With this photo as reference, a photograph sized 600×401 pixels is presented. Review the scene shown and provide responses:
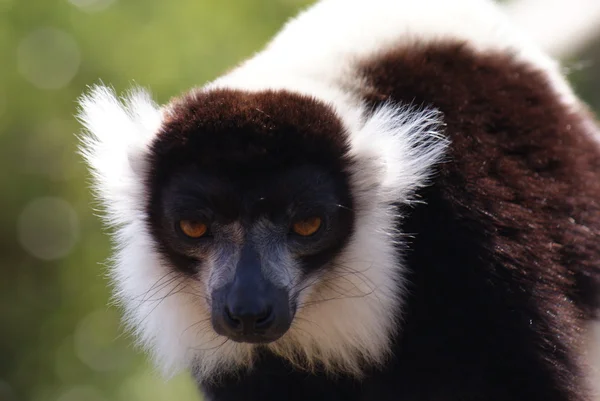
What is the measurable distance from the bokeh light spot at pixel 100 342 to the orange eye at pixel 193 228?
18.6ft

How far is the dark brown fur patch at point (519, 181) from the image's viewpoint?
376 cm

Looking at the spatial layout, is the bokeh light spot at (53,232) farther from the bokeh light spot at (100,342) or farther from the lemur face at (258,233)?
the lemur face at (258,233)

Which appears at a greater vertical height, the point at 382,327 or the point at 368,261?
the point at 368,261

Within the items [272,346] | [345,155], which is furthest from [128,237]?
[345,155]

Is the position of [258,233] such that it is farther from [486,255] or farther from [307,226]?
[486,255]

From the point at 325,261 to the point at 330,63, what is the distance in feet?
2.94

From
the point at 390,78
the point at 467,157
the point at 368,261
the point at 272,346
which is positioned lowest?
the point at 272,346

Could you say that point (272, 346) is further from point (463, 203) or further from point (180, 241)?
point (463, 203)

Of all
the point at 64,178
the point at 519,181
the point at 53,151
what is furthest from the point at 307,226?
the point at 53,151

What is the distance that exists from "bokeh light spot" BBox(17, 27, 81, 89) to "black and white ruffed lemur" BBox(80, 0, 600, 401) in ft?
→ 16.6

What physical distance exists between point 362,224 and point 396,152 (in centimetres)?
32

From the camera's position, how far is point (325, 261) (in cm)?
388

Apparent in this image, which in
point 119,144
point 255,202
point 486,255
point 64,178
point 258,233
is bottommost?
point 486,255

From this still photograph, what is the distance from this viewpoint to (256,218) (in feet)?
12.1
